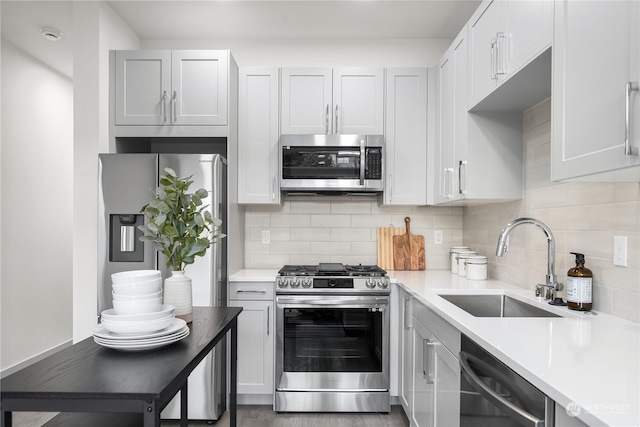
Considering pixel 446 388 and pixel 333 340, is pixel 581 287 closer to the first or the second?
pixel 446 388

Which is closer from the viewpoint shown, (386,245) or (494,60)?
(494,60)

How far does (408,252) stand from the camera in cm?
328

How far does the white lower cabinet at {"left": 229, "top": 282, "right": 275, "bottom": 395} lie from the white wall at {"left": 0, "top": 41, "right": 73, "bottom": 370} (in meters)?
2.21

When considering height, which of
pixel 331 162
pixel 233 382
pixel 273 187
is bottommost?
pixel 233 382

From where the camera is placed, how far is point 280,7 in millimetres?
2842

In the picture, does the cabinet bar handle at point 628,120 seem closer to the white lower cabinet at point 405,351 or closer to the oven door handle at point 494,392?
the oven door handle at point 494,392

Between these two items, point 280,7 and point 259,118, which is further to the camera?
point 259,118

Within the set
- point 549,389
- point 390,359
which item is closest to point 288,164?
point 390,359

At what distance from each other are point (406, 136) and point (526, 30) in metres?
1.44

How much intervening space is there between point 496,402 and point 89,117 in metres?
2.90

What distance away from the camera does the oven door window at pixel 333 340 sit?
2.68 metres

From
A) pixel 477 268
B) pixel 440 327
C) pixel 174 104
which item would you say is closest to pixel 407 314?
pixel 477 268

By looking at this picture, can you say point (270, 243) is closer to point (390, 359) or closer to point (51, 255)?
point (390, 359)

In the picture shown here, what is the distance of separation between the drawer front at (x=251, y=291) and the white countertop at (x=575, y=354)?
3.97 feet
